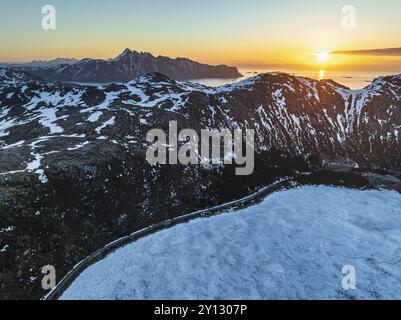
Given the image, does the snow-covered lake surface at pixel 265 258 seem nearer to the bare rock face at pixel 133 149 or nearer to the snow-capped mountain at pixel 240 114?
the bare rock face at pixel 133 149

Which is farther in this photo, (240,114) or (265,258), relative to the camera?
(240,114)

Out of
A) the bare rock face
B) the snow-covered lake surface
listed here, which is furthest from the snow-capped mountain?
the snow-covered lake surface

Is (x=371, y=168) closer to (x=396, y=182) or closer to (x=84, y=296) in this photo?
(x=396, y=182)

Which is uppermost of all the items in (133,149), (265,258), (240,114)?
(240,114)

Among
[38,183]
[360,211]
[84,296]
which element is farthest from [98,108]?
[360,211]

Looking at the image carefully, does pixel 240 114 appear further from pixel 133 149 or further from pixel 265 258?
pixel 265 258

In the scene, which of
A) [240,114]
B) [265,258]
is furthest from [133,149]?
[265,258]
